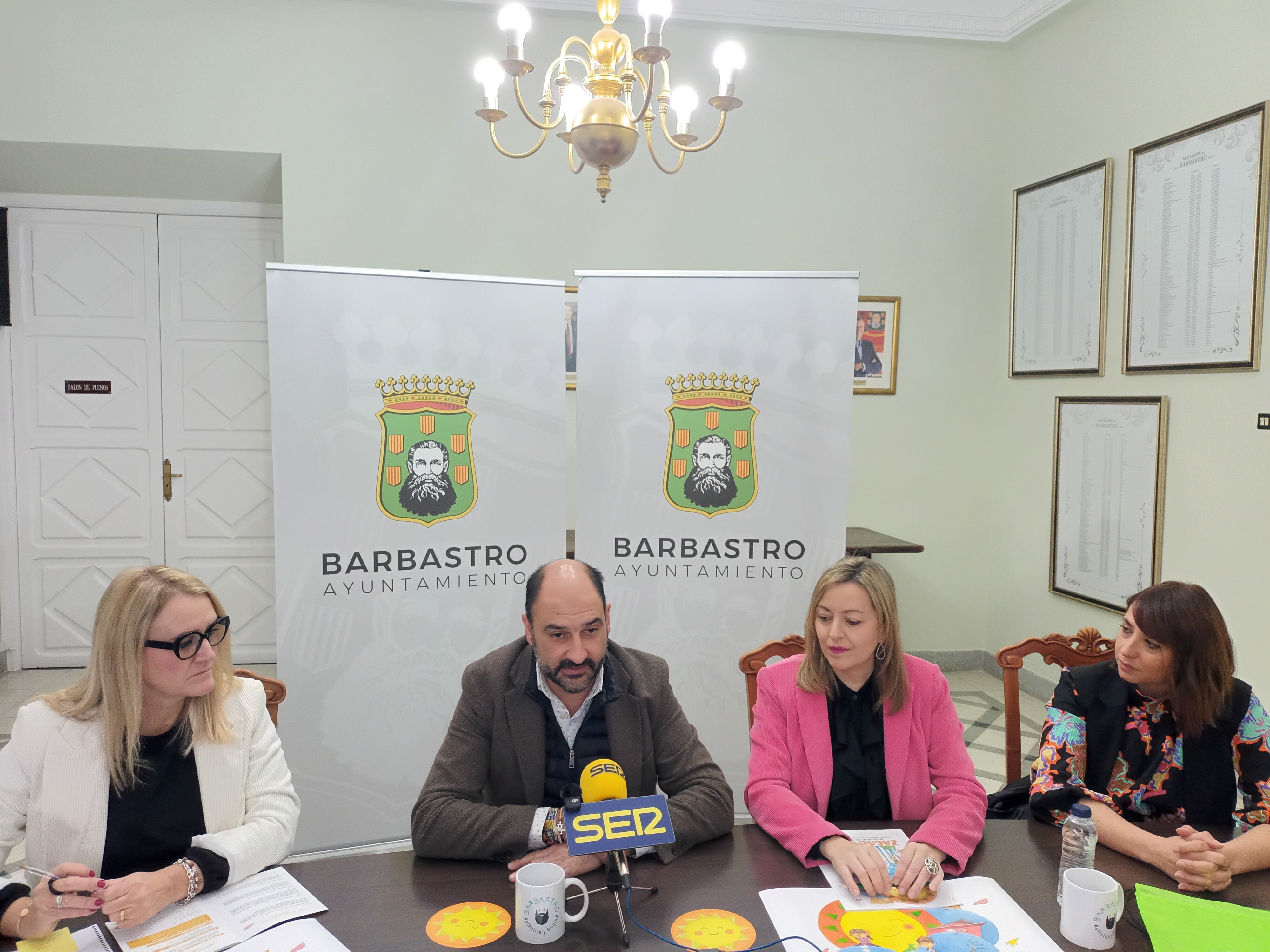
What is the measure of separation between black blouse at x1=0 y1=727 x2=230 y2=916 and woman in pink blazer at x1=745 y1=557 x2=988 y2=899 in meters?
1.15

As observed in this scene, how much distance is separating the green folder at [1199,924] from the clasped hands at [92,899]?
63.7 inches

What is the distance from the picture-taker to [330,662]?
115 inches

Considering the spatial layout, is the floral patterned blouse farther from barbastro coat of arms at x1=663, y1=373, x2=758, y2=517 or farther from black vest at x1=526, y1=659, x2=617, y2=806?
barbastro coat of arms at x1=663, y1=373, x2=758, y2=517

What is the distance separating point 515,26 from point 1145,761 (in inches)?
100

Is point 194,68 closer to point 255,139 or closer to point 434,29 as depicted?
point 255,139

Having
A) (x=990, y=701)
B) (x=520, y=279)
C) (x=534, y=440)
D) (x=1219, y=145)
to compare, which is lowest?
(x=990, y=701)

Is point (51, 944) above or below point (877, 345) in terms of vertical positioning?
below

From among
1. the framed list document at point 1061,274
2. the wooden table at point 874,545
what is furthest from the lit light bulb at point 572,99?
the framed list document at point 1061,274

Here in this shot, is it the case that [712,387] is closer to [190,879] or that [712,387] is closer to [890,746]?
[890,746]

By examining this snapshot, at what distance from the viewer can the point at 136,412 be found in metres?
5.31

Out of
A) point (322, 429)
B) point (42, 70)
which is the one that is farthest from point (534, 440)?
point (42, 70)

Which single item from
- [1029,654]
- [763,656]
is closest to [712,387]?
[763,656]

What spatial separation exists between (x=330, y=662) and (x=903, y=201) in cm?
408

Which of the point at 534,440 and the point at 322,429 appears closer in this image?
the point at 322,429
